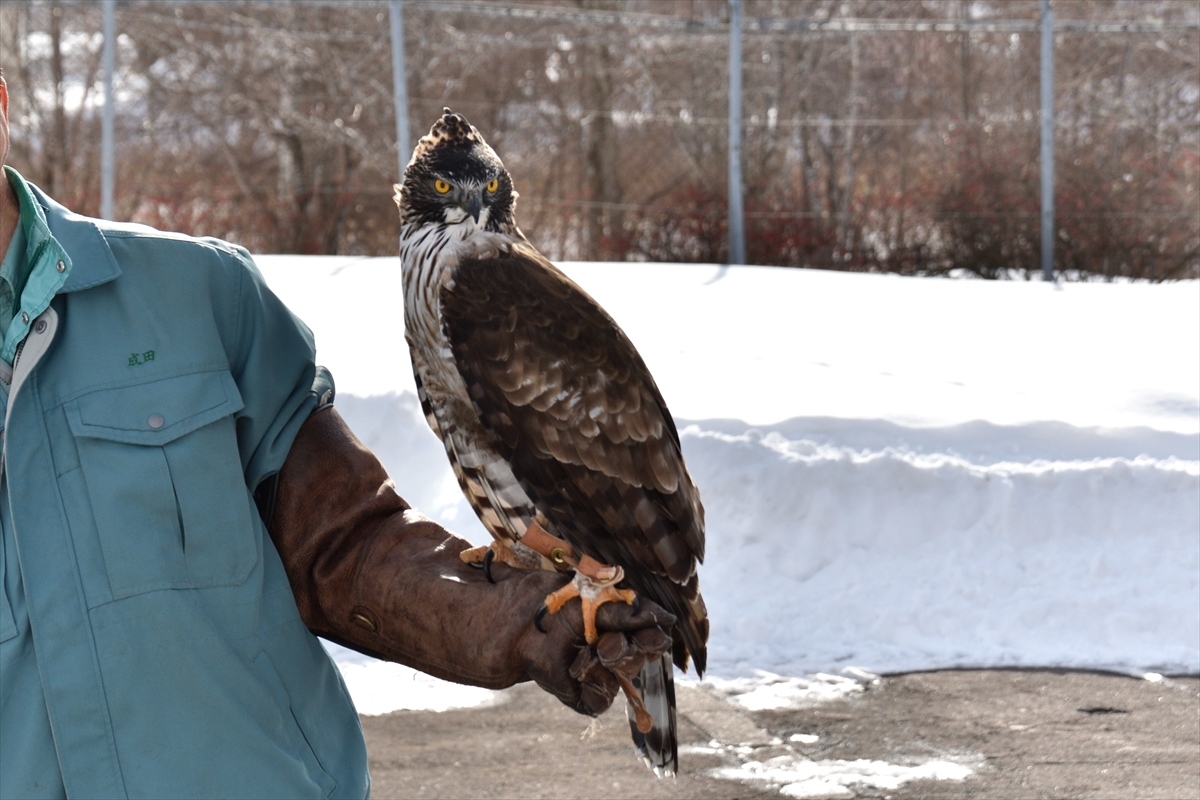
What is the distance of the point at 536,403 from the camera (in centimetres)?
233

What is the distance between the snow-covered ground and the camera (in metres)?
5.00

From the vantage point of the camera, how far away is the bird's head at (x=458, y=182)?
240 centimetres

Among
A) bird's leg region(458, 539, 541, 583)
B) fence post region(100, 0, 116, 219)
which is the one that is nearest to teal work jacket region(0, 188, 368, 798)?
bird's leg region(458, 539, 541, 583)

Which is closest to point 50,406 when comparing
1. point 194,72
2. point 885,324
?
point 885,324

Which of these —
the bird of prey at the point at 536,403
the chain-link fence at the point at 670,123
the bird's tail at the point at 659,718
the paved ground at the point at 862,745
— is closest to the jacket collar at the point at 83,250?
the bird of prey at the point at 536,403

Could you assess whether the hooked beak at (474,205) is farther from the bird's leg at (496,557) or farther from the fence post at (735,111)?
the fence post at (735,111)

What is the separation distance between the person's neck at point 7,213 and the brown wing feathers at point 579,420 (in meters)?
0.72

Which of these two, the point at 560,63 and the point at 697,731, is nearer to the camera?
the point at 697,731

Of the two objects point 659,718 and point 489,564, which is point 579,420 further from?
point 659,718

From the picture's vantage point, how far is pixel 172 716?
5.69 feet

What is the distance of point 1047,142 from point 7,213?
982cm

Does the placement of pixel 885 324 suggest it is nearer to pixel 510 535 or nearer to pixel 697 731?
pixel 697 731

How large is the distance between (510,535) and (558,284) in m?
0.46

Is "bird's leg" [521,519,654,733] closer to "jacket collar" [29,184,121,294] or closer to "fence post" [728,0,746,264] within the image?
"jacket collar" [29,184,121,294]
